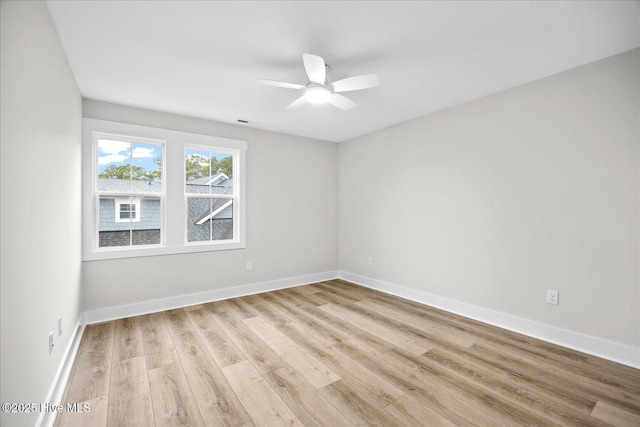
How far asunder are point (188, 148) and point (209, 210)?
2.88ft

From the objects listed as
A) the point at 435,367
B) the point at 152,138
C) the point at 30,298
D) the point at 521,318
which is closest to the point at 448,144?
the point at 521,318

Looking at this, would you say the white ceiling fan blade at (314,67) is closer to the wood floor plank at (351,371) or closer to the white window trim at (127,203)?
the wood floor plank at (351,371)

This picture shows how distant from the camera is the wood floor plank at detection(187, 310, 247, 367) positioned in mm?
2400

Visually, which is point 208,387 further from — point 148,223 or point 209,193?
point 209,193

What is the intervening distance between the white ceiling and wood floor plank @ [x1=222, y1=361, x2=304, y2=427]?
2.51m

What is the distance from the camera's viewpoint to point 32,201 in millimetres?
1509

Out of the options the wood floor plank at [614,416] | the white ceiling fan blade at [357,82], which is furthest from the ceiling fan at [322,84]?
the wood floor plank at [614,416]

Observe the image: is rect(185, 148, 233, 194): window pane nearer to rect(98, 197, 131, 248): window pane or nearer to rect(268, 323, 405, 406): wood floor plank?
rect(98, 197, 131, 248): window pane

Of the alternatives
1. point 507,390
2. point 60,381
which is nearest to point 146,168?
point 60,381

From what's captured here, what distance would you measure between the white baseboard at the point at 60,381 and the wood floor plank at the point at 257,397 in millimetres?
996

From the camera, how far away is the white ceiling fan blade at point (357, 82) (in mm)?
2188

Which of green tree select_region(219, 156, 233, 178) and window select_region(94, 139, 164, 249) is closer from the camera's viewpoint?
window select_region(94, 139, 164, 249)

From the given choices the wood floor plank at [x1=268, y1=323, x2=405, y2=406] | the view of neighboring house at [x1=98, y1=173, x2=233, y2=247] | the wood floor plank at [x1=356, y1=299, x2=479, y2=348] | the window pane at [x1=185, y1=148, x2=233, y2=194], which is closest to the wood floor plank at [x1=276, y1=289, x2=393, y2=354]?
the wood floor plank at [x1=268, y1=323, x2=405, y2=406]

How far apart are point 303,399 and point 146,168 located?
3.19 metres
